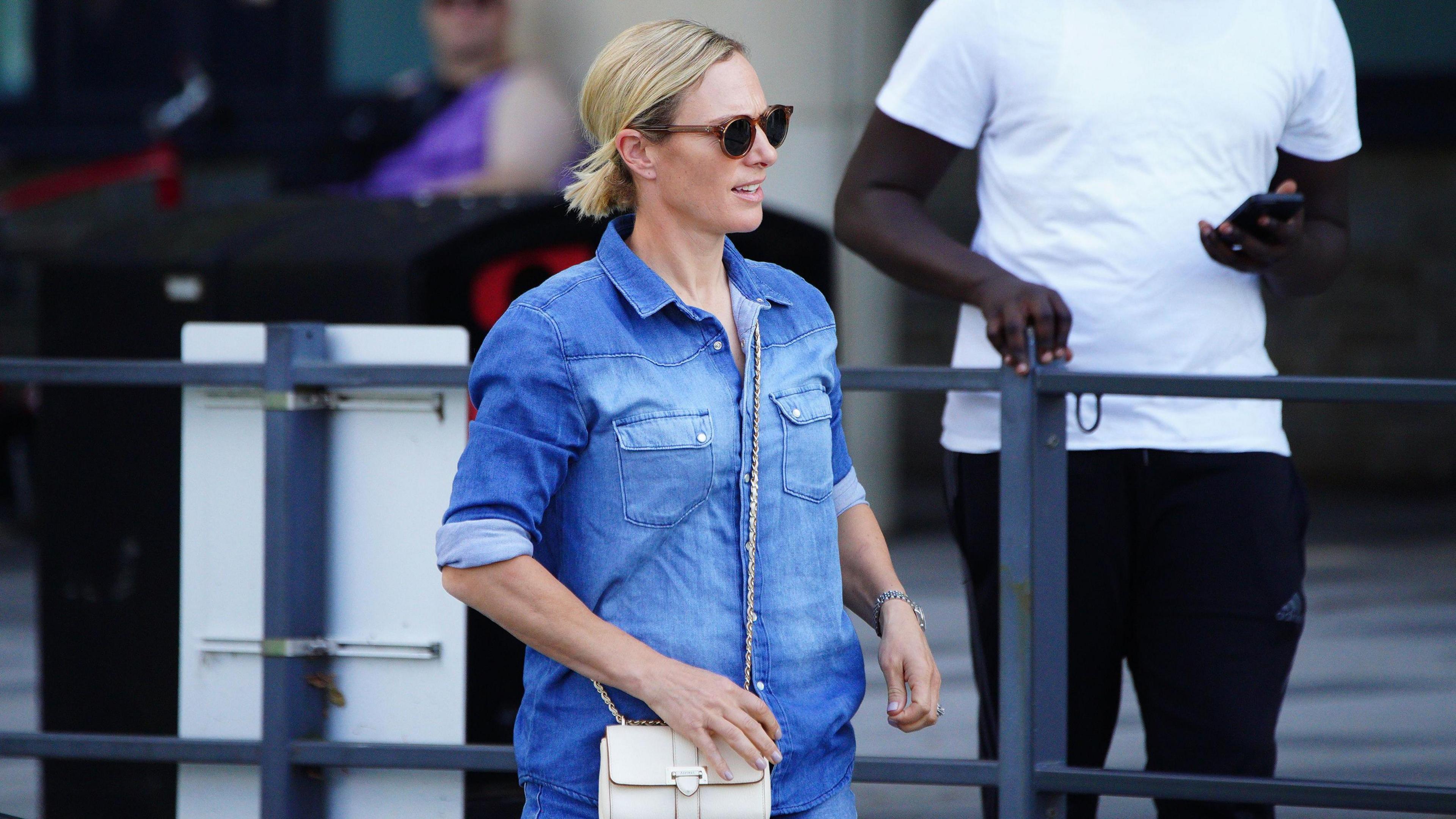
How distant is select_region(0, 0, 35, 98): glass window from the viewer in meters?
10.7

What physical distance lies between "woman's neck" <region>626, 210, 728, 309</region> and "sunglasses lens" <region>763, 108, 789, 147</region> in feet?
0.40

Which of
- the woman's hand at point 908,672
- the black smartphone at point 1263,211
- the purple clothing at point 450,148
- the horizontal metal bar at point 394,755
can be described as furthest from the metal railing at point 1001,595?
the purple clothing at point 450,148

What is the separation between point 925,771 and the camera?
2.89 meters

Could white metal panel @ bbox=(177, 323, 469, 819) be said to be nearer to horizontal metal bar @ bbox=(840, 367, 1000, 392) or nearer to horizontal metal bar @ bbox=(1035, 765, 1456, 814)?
horizontal metal bar @ bbox=(840, 367, 1000, 392)

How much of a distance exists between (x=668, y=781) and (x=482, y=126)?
358cm

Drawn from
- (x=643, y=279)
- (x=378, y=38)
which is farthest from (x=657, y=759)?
(x=378, y=38)

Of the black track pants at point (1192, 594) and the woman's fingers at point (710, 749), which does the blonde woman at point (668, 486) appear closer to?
the woman's fingers at point (710, 749)

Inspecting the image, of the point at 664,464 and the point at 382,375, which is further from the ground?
the point at 382,375

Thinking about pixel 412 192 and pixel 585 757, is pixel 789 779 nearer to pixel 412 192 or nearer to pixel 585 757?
pixel 585 757

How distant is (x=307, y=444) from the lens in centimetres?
312

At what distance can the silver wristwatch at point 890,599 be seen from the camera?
→ 7.07 ft

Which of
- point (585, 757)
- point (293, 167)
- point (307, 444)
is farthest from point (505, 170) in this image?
point (585, 757)

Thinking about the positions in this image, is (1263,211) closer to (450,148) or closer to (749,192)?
(749,192)

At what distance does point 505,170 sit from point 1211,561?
9.40ft
